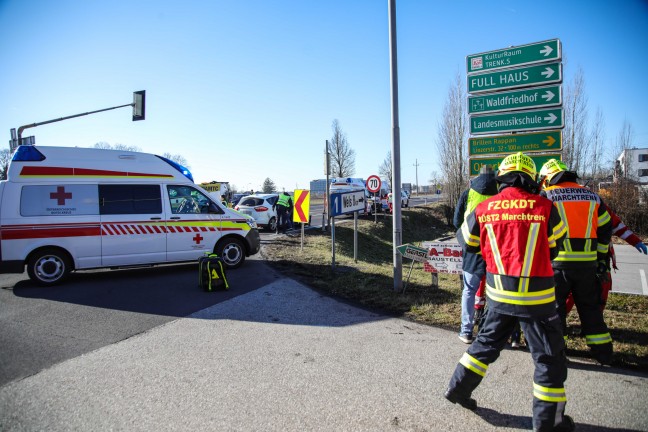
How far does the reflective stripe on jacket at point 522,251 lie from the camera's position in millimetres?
2785

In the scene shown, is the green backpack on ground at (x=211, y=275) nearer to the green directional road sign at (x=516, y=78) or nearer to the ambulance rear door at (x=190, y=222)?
the ambulance rear door at (x=190, y=222)

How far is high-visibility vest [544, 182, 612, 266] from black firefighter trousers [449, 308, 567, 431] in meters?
1.42

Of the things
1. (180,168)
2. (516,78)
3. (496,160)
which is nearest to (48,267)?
(180,168)

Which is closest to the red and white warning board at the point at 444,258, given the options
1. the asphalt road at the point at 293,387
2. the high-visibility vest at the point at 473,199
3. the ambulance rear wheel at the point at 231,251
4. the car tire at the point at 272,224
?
the asphalt road at the point at 293,387

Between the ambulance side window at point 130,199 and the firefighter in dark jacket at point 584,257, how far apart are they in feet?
23.7

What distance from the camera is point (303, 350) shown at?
13.9ft

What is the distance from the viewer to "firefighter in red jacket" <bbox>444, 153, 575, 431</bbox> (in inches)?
105

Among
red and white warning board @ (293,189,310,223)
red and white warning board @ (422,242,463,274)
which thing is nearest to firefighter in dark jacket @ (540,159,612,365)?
red and white warning board @ (422,242,463,274)

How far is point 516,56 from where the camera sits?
609cm

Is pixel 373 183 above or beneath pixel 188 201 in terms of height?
above

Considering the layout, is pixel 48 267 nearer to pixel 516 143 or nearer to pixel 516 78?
pixel 516 143

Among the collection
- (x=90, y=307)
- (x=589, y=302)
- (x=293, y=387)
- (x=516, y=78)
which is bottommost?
(x=293, y=387)

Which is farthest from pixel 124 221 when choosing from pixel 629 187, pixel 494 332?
pixel 629 187

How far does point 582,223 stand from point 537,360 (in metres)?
1.90
